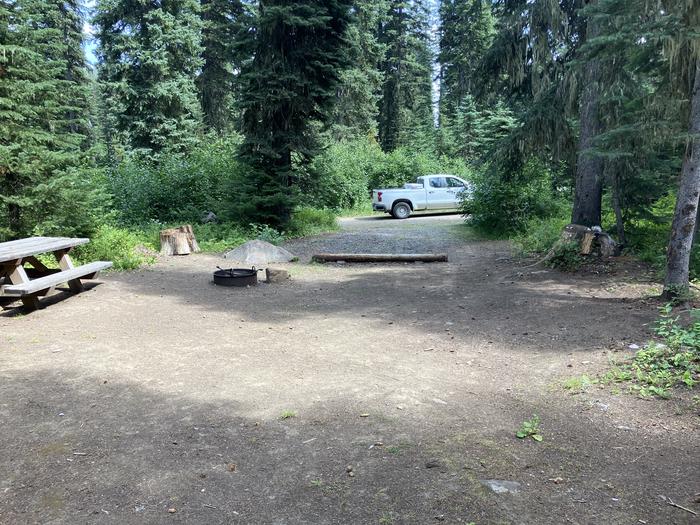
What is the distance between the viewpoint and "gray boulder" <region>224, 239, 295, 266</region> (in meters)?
11.4

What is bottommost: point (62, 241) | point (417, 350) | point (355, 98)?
point (417, 350)

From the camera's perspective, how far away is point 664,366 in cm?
438

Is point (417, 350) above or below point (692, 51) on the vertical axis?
below

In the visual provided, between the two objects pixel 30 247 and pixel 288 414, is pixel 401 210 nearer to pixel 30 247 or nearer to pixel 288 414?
pixel 30 247

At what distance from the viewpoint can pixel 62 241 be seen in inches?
319

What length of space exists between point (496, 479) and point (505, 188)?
12825 mm

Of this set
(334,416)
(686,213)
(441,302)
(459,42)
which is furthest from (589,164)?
(459,42)

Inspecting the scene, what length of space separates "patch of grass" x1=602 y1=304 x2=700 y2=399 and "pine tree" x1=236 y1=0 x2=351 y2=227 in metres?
11.0

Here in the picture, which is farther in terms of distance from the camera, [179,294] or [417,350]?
[179,294]

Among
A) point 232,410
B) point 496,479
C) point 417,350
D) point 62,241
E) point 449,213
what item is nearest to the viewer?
point 496,479

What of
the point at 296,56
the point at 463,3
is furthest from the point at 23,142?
the point at 463,3

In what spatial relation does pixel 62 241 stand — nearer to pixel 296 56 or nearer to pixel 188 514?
pixel 188 514

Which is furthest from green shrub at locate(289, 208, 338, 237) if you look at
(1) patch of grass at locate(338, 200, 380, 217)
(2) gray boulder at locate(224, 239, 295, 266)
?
(1) patch of grass at locate(338, 200, 380, 217)

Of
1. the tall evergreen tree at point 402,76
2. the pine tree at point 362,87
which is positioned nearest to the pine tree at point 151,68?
the pine tree at point 362,87
